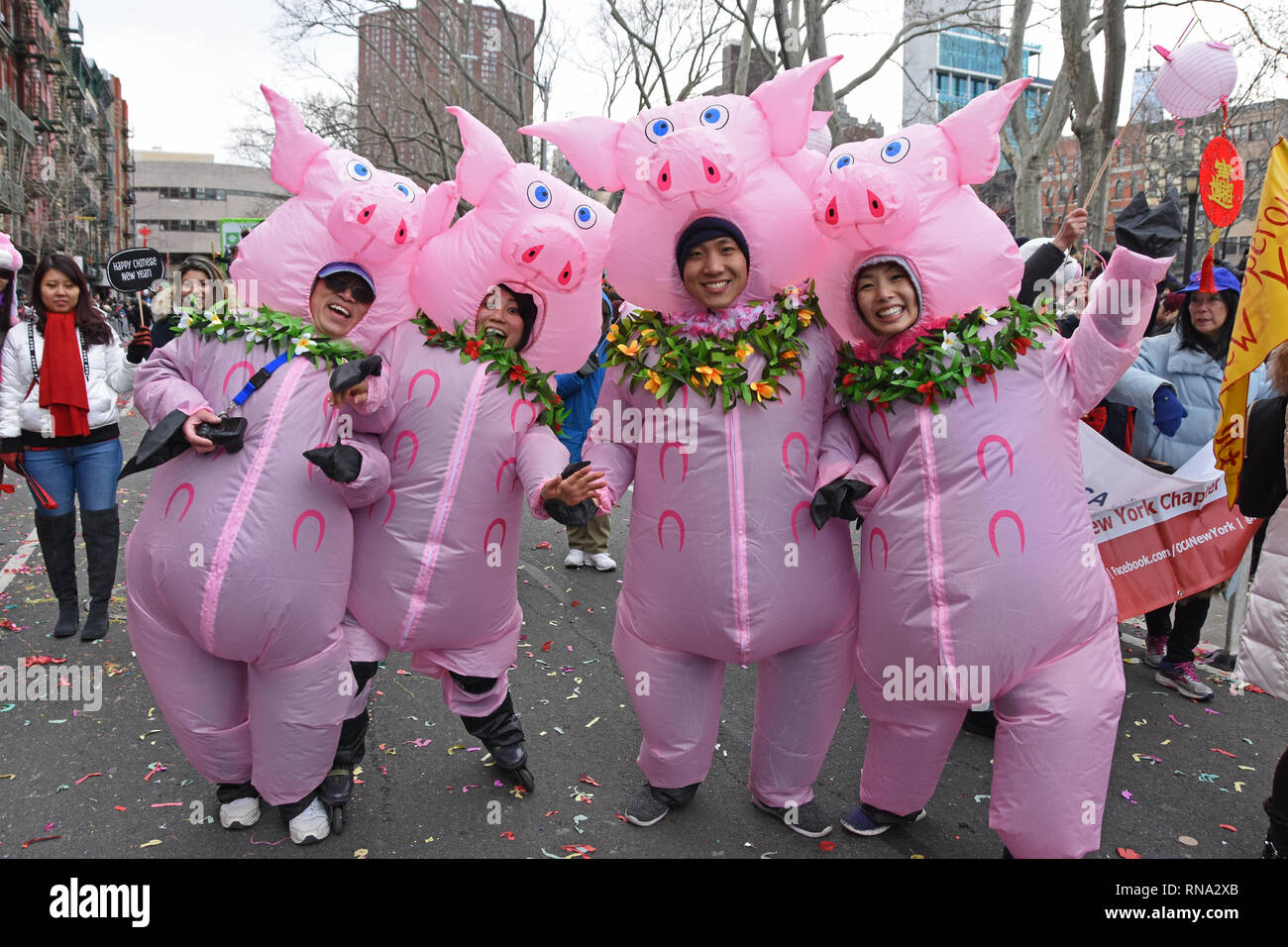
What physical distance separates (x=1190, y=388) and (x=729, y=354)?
2.80 meters

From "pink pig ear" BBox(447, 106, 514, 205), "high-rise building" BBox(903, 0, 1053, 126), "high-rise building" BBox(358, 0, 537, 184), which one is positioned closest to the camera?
"pink pig ear" BBox(447, 106, 514, 205)

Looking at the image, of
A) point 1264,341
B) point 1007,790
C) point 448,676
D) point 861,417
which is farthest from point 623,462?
point 1264,341

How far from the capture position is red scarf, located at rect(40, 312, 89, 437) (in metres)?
4.61

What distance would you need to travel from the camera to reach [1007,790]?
2502 mm

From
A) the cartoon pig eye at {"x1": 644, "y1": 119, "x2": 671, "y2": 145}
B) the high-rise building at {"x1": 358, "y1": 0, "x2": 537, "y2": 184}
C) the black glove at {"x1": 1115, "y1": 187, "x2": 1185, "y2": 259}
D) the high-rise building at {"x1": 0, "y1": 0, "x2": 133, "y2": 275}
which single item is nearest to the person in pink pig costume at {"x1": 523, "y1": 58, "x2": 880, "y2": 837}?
the cartoon pig eye at {"x1": 644, "y1": 119, "x2": 671, "y2": 145}

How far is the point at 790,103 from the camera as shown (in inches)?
109

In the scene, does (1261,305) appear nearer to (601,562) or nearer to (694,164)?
(694,164)

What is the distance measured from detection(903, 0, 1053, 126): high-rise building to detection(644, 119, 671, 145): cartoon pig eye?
5.34ft

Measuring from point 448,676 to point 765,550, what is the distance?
130 cm

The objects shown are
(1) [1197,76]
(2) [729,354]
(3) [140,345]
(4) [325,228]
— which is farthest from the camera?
(3) [140,345]

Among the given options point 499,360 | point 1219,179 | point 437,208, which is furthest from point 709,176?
point 1219,179

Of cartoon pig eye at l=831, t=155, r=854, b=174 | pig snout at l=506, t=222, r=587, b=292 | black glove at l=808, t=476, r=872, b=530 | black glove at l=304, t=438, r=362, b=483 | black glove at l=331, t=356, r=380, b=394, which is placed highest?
cartoon pig eye at l=831, t=155, r=854, b=174

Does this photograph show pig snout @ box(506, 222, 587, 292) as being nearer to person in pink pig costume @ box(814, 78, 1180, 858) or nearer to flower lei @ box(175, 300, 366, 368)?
flower lei @ box(175, 300, 366, 368)

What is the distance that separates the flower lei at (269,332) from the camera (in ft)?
9.17
